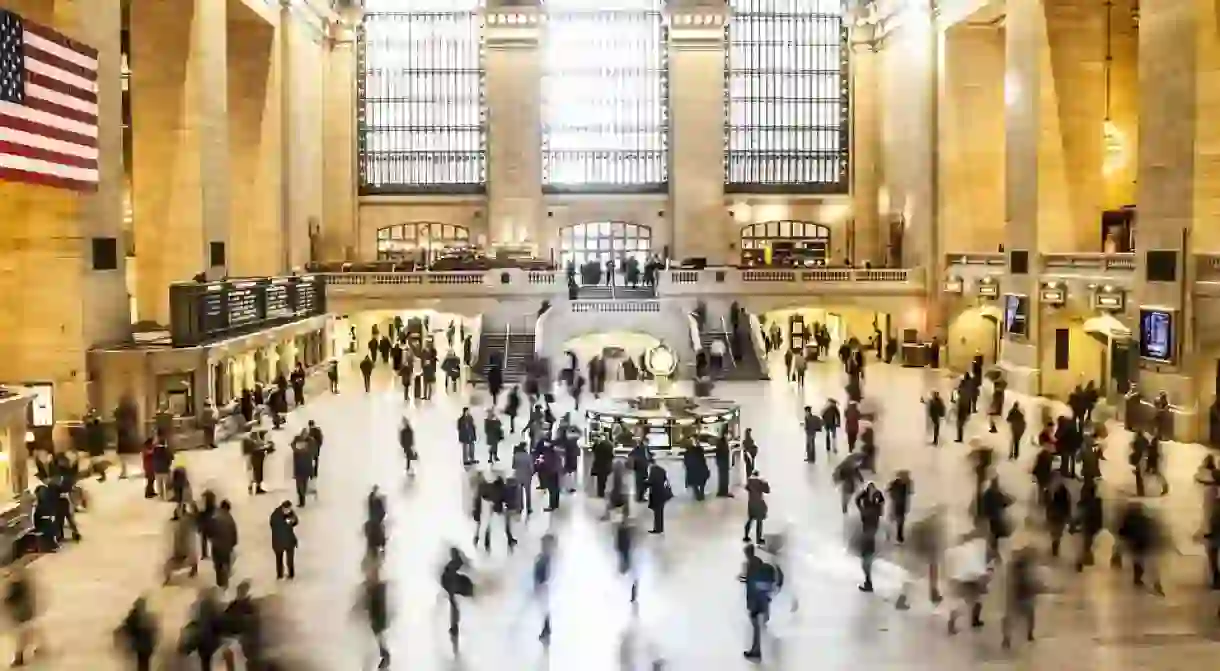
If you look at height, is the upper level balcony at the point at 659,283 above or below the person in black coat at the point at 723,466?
above

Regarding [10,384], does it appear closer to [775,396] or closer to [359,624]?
[359,624]

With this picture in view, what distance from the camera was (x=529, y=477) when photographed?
52.7ft

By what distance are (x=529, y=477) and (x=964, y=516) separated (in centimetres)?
570

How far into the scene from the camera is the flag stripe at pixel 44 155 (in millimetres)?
17984

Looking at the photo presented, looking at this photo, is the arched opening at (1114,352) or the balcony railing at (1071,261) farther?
the balcony railing at (1071,261)

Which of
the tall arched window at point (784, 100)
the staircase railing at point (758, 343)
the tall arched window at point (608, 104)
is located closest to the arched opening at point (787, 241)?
the tall arched window at point (784, 100)

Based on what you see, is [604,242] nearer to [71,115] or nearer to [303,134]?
[303,134]

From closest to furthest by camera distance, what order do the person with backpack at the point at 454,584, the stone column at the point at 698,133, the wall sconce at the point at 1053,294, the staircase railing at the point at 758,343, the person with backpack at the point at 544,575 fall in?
the person with backpack at the point at 454,584, the person with backpack at the point at 544,575, the wall sconce at the point at 1053,294, the staircase railing at the point at 758,343, the stone column at the point at 698,133

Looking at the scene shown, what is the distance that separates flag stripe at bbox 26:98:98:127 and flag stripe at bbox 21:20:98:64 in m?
0.81

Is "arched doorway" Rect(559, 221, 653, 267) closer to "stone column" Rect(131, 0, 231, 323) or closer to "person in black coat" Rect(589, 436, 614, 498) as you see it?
"stone column" Rect(131, 0, 231, 323)

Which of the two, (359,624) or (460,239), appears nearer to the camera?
(359,624)

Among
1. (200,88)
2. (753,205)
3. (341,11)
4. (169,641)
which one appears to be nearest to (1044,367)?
(753,205)

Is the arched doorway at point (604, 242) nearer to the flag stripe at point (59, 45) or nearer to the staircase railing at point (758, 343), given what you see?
the staircase railing at point (758, 343)

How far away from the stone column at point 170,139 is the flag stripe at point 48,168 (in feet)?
26.5
